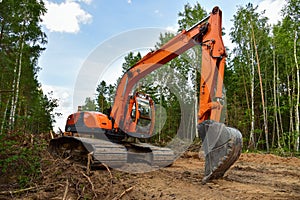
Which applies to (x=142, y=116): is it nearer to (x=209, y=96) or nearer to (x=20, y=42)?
(x=209, y=96)

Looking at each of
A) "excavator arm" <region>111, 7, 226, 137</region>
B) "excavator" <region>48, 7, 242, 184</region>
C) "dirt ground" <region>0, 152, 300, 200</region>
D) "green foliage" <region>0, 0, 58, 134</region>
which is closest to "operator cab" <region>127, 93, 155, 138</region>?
"excavator" <region>48, 7, 242, 184</region>

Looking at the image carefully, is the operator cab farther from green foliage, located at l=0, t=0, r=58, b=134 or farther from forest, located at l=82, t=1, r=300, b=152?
forest, located at l=82, t=1, r=300, b=152

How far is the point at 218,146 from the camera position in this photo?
3.65 meters

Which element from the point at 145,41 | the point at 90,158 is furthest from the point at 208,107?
the point at 145,41

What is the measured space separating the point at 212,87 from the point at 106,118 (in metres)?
2.80

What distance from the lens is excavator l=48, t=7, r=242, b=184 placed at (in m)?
3.70

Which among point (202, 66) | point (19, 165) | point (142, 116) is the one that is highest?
point (202, 66)

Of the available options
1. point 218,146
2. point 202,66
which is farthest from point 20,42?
point 218,146

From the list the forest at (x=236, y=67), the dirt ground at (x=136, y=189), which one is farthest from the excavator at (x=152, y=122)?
the forest at (x=236, y=67)

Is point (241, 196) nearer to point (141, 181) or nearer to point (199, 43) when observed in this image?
point (141, 181)

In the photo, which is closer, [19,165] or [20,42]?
[19,165]

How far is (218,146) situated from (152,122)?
9.93 ft

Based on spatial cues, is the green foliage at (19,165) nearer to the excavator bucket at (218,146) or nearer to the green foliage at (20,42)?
the excavator bucket at (218,146)

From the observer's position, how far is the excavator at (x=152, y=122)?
12.1 feet
